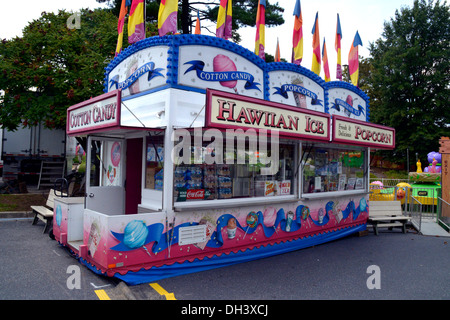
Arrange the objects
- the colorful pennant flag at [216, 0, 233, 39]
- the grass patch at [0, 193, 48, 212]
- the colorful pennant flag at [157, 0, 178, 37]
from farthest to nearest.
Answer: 1. the grass patch at [0, 193, 48, 212]
2. the colorful pennant flag at [216, 0, 233, 39]
3. the colorful pennant flag at [157, 0, 178, 37]

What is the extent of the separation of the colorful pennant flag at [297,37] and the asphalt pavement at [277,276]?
14.6 ft

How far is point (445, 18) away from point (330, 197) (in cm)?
2885

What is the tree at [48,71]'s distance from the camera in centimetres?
1066

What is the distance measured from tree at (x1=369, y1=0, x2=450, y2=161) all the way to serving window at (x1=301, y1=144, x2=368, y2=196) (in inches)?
826

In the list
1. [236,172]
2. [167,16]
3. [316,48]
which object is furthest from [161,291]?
[316,48]

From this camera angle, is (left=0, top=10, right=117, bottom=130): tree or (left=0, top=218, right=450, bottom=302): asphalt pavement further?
(left=0, top=10, right=117, bottom=130): tree

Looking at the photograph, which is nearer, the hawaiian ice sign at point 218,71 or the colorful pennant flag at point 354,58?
the hawaiian ice sign at point 218,71

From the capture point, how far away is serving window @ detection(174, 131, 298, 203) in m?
5.76

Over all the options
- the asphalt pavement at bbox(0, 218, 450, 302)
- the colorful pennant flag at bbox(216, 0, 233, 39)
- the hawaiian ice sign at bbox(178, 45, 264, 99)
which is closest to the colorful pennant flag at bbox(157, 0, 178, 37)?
the hawaiian ice sign at bbox(178, 45, 264, 99)

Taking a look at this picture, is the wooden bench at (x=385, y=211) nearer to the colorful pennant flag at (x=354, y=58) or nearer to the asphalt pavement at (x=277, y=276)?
the asphalt pavement at (x=277, y=276)

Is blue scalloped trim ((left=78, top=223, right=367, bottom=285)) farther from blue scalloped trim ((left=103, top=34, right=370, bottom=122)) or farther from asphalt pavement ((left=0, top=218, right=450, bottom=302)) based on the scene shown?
blue scalloped trim ((left=103, top=34, right=370, bottom=122))

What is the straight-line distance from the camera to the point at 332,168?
8.76 meters

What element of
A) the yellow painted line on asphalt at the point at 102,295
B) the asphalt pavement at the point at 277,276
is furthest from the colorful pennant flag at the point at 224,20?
the yellow painted line on asphalt at the point at 102,295
